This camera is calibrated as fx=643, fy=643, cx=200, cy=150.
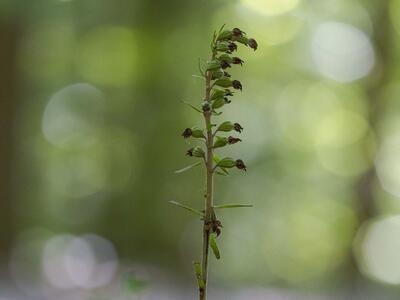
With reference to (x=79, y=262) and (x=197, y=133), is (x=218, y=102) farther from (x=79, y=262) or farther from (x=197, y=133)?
(x=79, y=262)

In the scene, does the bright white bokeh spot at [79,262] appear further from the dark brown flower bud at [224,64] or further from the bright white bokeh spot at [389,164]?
the dark brown flower bud at [224,64]

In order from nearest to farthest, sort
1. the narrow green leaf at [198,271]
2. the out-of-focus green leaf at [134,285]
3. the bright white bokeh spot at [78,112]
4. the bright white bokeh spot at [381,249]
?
the narrow green leaf at [198,271], the out-of-focus green leaf at [134,285], the bright white bokeh spot at [381,249], the bright white bokeh spot at [78,112]

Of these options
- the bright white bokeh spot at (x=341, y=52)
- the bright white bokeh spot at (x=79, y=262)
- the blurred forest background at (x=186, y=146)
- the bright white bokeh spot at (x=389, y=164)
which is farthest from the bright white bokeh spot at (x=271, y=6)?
the bright white bokeh spot at (x=79, y=262)

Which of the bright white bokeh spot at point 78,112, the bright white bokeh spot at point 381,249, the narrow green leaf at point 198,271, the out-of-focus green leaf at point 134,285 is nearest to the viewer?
the narrow green leaf at point 198,271

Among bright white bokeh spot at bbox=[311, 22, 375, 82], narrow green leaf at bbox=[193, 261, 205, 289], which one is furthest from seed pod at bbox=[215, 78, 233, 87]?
bright white bokeh spot at bbox=[311, 22, 375, 82]

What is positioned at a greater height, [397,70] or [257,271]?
[397,70]

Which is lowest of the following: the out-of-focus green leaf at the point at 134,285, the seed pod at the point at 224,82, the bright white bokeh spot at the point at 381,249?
the bright white bokeh spot at the point at 381,249

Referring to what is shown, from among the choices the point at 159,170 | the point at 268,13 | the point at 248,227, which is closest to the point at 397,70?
the point at 268,13

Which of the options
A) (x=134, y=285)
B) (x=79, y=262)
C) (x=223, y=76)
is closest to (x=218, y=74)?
(x=223, y=76)

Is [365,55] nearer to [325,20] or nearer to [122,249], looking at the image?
[325,20]
